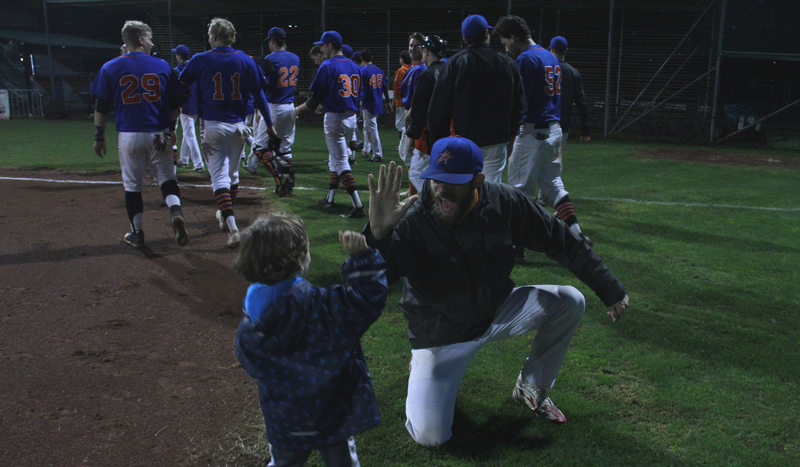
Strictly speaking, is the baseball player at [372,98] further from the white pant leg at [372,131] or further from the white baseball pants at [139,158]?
the white baseball pants at [139,158]

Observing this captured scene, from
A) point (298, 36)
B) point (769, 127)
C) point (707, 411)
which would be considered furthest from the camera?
point (298, 36)

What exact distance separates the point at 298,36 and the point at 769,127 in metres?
17.8

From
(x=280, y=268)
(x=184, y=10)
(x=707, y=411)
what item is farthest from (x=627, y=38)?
(x=280, y=268)

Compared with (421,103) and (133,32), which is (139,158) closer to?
(133,32)

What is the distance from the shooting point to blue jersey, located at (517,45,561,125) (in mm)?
6086

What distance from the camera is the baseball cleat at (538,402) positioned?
3.34 m

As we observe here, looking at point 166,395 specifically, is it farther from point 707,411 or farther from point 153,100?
point 153,100

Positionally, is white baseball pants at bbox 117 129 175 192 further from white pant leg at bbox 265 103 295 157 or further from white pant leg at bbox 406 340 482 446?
white pant leg at bbox 406 340 482 446

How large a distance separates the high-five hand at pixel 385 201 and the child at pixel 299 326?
0.38 metres

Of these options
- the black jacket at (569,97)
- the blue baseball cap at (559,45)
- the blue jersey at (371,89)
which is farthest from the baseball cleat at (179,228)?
the blue baseball cap at (559,45)

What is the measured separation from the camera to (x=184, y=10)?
26.9 m

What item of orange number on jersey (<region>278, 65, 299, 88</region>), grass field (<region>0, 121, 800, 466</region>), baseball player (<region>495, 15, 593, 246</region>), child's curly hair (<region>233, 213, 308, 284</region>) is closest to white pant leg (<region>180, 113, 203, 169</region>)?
orange number on jersey (<region>278, 65, 299, 88</region>)

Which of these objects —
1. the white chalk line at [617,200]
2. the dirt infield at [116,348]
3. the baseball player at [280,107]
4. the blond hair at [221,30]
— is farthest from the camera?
the baseball player at [280,107]

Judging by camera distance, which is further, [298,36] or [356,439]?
[298,36]
